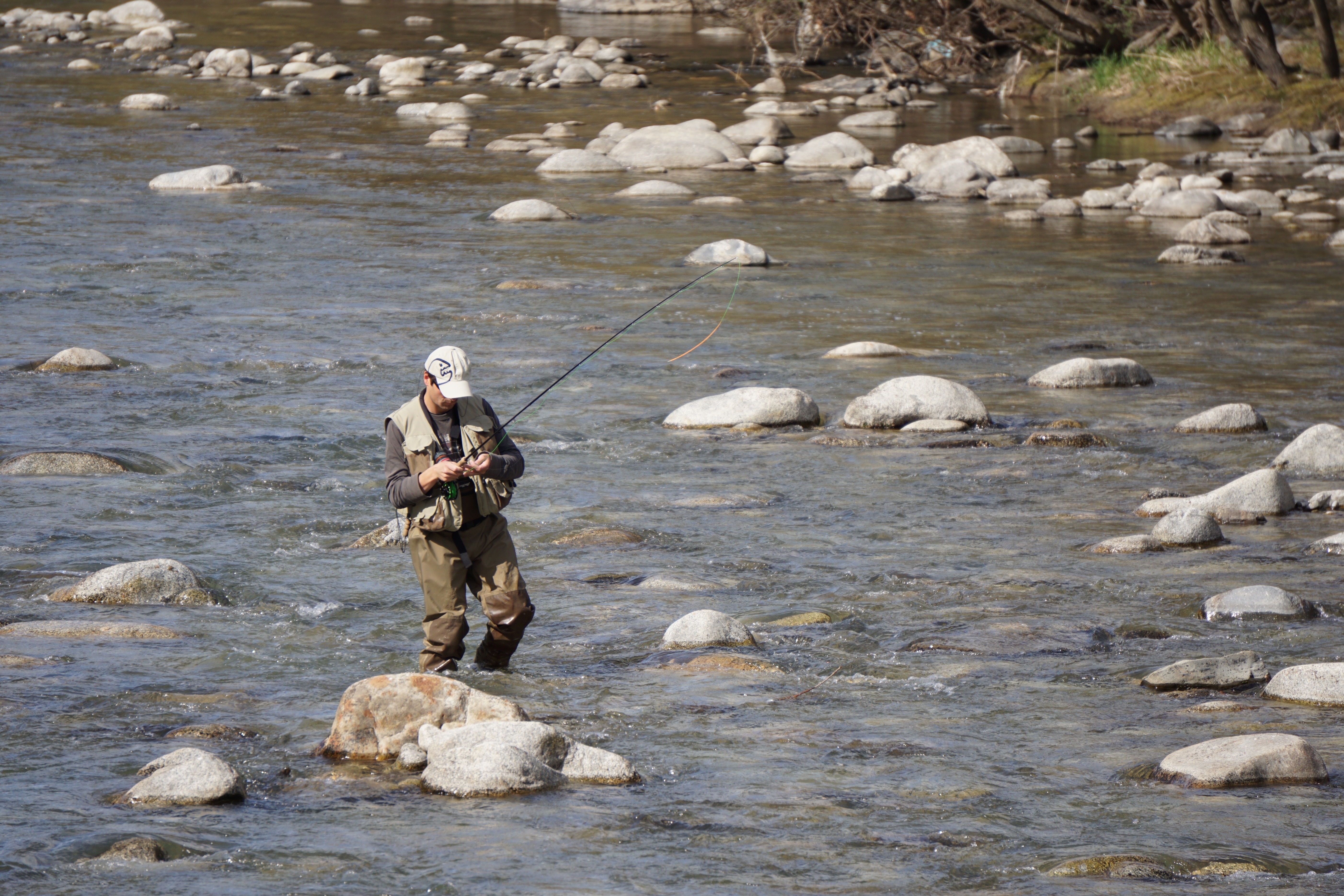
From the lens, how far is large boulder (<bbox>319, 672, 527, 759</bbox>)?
5129mm

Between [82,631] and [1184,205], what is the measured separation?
13024 mm

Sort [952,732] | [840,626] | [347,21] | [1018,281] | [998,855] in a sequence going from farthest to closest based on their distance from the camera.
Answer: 1. [347,21]
2. [1018,281]
3. [840,626]
4. [952,732]
5. [998,855]

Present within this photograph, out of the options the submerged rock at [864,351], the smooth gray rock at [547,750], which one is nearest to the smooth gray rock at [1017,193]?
the submerged rock at [864,351]

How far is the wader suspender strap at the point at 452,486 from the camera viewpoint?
5.73m

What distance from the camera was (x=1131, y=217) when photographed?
16.9m

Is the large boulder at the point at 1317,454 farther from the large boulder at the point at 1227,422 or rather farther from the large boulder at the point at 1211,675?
the large boulder at the point at 1211,675

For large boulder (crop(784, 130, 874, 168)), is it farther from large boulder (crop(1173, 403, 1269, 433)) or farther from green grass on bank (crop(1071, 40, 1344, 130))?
large boulder (crop(1173, 403, 1269, 433))

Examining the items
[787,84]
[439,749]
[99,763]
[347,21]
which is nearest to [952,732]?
[439,749]

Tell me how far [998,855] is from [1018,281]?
32.1 feet

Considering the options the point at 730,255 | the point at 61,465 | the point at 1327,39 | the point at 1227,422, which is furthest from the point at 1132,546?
the point at 1327,39

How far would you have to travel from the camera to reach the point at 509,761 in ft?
15.9

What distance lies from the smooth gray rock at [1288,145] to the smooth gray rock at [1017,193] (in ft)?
12.1

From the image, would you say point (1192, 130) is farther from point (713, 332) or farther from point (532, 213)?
point (713, 332)

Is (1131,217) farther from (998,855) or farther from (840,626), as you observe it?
(998,855)
